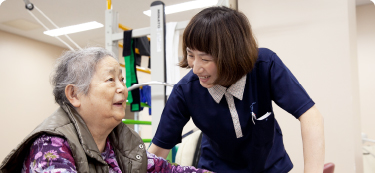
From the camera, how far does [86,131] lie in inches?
39.2

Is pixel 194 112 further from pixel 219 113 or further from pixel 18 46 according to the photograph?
pixel 18 46

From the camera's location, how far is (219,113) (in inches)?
48.1

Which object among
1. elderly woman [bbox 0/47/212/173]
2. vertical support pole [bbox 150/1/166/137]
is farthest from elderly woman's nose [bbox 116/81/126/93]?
vertical support pole [bbox 150/1/166/137]

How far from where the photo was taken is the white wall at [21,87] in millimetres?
6340

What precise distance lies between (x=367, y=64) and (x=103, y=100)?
4.74 m

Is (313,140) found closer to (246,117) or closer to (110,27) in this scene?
(246,117)

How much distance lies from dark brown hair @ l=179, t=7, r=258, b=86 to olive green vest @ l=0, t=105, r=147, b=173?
1.25 feet

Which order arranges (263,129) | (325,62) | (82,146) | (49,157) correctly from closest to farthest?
1. (49,157)
2. (82,146)
3. (263,129)
4. (325,62)

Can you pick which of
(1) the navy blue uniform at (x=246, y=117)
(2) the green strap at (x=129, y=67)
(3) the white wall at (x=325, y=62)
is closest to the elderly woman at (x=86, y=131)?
(1) the navy blue uniform at (x=246, y=117)

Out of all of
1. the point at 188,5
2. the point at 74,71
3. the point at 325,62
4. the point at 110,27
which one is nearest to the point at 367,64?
the point at 325,62

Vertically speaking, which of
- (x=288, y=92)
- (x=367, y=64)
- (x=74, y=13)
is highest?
(x=74, y=13)

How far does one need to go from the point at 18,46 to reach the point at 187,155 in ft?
19.9

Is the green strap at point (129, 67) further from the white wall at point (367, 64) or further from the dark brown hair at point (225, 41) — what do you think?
the white wall at point (367, 64)

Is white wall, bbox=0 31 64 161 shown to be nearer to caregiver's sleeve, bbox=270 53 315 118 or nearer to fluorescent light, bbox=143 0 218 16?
fluorescent light, bbox=143 0 218 16
